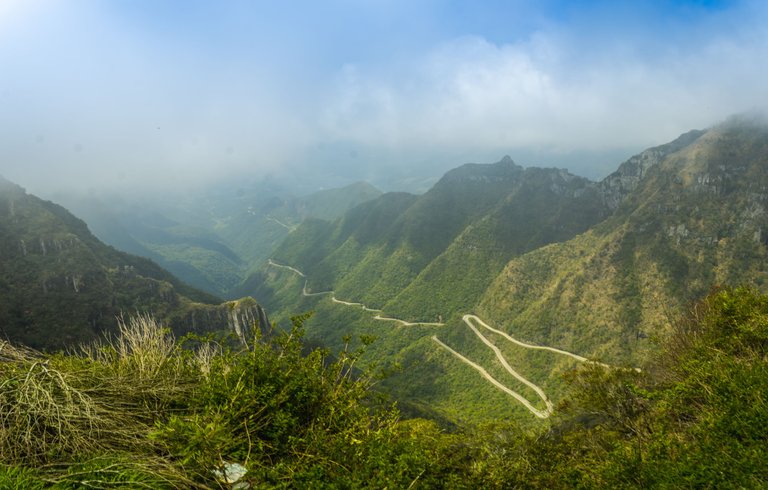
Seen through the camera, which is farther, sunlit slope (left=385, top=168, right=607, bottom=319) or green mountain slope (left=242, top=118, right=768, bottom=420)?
sunlit slope (left=385, top=168, right=607, bottom=319)

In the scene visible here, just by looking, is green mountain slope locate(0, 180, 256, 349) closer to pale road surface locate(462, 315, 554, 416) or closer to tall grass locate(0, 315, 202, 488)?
tall grass locate(0, 315, 202, 488)

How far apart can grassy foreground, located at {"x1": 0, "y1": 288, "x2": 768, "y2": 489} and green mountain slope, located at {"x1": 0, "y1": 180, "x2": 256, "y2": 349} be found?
52868 mm

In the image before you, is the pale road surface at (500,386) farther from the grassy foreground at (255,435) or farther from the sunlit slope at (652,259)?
the grassy foreground at (255,435)

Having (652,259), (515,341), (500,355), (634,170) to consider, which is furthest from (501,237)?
(500,355)

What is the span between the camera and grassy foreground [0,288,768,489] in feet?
16.8

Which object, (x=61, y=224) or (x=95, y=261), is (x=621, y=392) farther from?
(x=61, y=224)

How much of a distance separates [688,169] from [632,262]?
3434cm

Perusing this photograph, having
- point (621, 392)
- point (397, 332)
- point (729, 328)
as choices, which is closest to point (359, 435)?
point (621, 392)

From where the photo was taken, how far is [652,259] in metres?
88.2

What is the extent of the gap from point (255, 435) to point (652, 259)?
4099 inches

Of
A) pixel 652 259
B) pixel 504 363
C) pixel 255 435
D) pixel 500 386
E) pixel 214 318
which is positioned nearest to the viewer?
pixel 255 435

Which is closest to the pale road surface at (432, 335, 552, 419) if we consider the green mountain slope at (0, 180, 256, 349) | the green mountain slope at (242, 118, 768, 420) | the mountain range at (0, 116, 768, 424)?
the mountain range at (0, 116, 768, 424)

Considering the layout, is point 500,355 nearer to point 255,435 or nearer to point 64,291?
point 64,291

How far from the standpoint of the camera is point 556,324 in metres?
92.6
